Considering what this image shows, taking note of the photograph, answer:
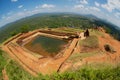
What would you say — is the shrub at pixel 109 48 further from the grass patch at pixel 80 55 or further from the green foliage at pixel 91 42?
the grass patch at pixel 80 55

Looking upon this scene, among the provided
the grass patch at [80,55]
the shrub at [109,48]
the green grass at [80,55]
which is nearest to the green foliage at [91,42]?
the shrub at [109,48]

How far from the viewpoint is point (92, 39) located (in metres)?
36.6

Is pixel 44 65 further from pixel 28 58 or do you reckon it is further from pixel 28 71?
pixel 28 58

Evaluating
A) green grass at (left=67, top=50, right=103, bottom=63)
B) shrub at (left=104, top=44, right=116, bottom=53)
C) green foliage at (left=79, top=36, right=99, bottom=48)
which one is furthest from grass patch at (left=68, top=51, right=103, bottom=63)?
green foliage at (left=79, top=36, right=99, bottom=48)

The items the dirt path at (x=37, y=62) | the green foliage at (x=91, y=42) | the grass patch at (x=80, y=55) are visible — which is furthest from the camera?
the green foliage at (x=91, y=42)

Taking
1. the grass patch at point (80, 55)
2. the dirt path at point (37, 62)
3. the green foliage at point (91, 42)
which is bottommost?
the dirt path at point (37, 62)

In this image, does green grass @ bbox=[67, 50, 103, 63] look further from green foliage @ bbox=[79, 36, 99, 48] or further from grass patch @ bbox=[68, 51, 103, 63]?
green foliage @ bbox=[79, 36, 99, 48]

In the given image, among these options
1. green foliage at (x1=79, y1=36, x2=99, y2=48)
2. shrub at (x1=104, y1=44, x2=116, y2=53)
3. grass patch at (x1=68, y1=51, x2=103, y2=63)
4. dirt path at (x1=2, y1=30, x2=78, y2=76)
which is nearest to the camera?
dirt path at (x1=2, y1=30, x2=78, y2=76)

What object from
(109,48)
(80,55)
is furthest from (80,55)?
(109,48)

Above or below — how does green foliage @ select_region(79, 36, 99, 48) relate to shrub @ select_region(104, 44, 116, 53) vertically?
above

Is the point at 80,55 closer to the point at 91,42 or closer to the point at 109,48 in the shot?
the point at 91,42

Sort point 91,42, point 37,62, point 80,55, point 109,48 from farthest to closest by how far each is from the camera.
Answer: point 91,42
point 109,48
point 80,55
point 37,62

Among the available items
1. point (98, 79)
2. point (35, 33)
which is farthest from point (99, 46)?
point (35, 33)

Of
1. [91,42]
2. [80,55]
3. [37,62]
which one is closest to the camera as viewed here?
[37,62]
